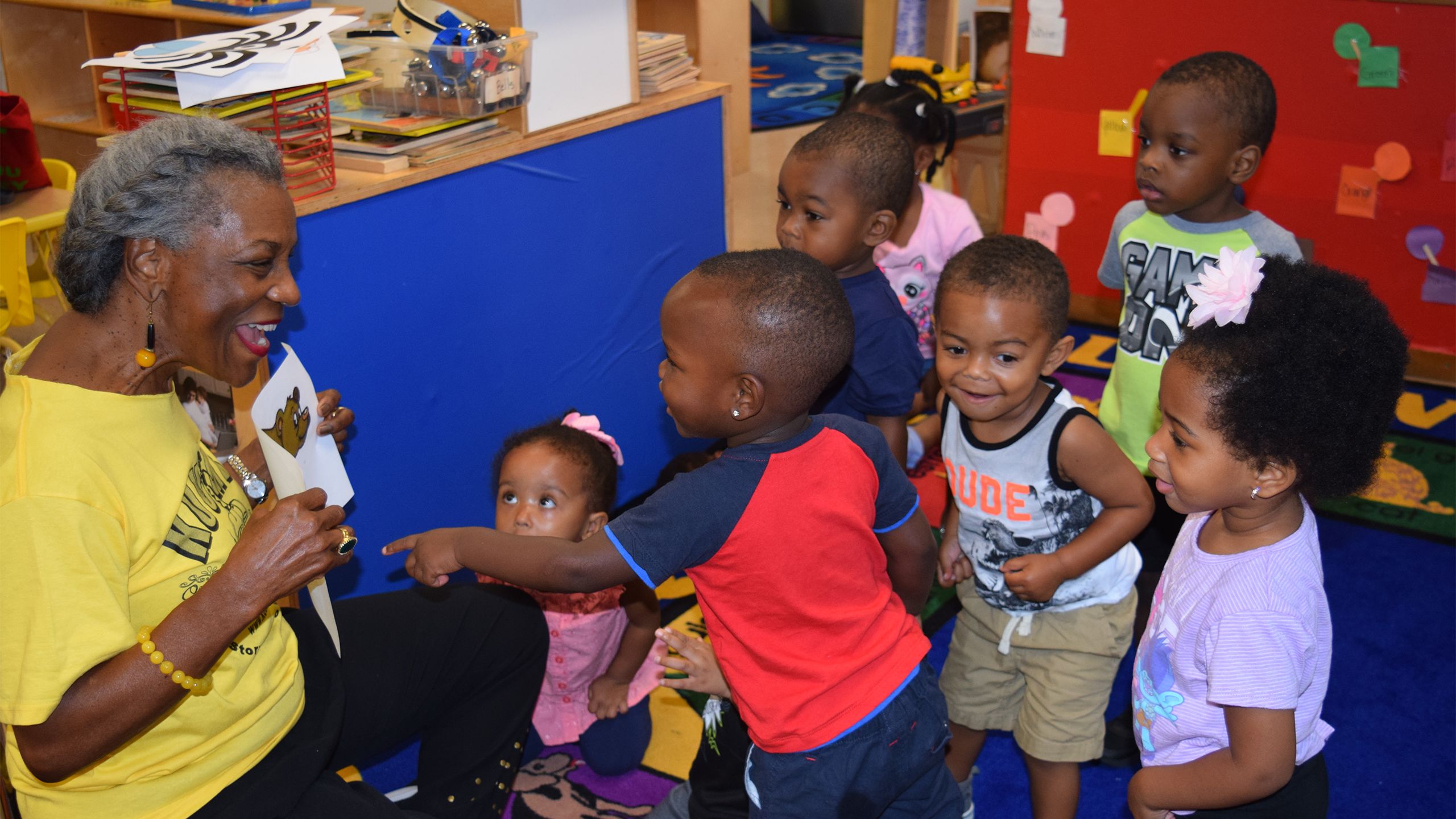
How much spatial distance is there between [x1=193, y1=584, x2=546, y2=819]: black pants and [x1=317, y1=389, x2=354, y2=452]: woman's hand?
1.12ft

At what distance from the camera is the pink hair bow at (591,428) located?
2590 millimetres

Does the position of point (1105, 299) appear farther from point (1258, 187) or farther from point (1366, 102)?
point (1366, 102)

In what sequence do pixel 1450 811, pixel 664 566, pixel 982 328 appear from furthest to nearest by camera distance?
pixel 1450 811 → pixel 982 328 → pixel 664 566

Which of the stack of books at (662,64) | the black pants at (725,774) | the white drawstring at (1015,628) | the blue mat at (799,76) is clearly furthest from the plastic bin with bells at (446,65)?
the blue mat at (799,76)

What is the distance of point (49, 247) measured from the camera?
2.83 m

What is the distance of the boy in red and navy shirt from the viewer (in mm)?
1578

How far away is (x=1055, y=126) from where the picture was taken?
4582 mm

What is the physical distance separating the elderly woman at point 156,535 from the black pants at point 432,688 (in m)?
0.05

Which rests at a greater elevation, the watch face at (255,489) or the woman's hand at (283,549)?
the woman's hand at (283,549)

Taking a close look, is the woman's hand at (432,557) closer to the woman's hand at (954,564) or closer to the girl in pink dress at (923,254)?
the woman's hand at (954,564)

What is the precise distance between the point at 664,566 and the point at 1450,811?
1879 mm

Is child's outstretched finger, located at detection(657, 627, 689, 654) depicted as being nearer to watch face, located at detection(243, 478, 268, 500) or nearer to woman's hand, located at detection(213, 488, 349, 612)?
woman's hand, located at detection(213, 488, 349, 612)

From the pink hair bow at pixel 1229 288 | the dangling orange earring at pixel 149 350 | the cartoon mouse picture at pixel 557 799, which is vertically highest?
the pink hair bow at pixel 1229 288

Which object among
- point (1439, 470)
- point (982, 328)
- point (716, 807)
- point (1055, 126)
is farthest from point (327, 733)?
point (1055, 126)
